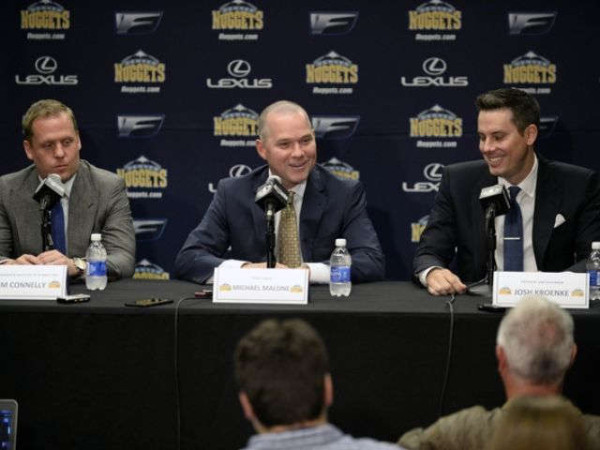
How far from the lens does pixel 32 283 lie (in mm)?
3451

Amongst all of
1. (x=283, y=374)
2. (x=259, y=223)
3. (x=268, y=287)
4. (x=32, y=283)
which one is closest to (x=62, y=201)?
(x=259, y=223)

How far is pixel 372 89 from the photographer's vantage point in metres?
5.48

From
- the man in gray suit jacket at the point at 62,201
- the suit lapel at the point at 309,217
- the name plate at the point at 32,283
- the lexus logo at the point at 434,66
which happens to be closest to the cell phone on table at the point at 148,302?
the name plate at the point at 32,283

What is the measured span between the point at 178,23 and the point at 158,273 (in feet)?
4.99

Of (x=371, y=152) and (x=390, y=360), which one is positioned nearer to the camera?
(x=390, y=360)

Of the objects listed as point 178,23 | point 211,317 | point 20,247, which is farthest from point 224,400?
point 178,23

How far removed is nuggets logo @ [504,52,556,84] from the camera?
17.7 ft

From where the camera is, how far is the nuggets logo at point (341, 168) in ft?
18.1

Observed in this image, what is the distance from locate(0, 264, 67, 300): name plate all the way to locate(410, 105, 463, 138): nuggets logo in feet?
8.76

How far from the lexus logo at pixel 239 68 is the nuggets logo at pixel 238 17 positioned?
197 mm

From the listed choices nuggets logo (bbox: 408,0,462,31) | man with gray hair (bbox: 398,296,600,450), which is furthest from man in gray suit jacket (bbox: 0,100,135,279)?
man with gray hair (bbox: 398,296,600,450)

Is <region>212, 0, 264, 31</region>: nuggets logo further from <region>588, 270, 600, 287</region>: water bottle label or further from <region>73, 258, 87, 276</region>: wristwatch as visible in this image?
Answer: <region>588, 270, 600, 287</region>: water bottle label

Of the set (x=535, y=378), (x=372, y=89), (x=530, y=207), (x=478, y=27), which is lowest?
(x=535, y=378)

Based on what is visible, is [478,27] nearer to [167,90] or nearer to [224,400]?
[167,90]
